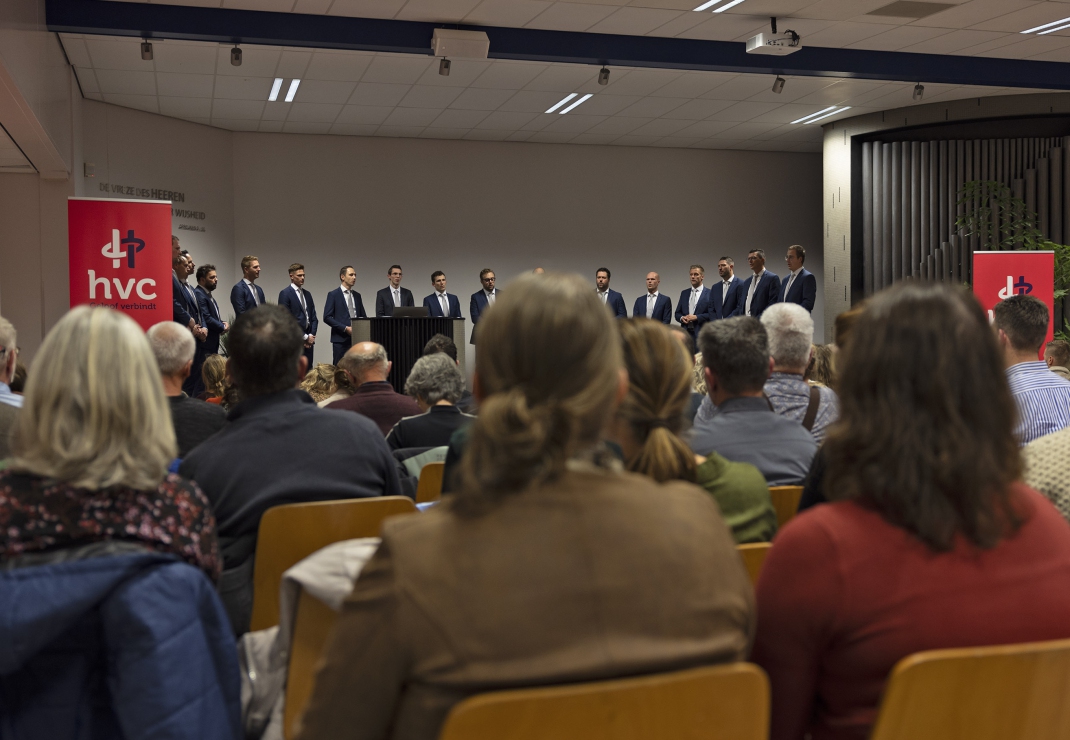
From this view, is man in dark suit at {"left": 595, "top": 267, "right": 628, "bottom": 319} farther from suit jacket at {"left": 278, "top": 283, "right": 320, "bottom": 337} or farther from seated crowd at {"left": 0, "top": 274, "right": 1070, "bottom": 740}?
seated crowd at {"left": 0, "top": 274, "right": 1070, "bottom": 740}

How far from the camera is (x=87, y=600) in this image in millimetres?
1330

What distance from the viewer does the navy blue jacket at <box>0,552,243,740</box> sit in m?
1.32

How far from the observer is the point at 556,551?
1004mm

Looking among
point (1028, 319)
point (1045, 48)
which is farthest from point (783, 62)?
point (1028, 319)

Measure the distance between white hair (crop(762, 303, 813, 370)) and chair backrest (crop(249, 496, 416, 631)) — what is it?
5.19 feet

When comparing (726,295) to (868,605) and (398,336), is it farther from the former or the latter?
(868,605)

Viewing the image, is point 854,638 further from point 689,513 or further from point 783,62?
point 783,62

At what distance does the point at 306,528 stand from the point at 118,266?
4389mm

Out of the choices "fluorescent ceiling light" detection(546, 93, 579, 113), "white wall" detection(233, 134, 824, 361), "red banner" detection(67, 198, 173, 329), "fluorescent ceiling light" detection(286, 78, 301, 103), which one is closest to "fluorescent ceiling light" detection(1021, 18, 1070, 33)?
"fluorescent ceiling light" detection(546, 93, 579, 113)

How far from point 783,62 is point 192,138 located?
6888mm

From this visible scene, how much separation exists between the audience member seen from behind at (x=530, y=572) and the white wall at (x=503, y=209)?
37.9 feet

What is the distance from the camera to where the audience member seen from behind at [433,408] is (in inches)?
134

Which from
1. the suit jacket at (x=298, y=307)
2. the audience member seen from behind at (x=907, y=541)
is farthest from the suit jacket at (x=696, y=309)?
the audience member seen from behind at (x=907, y=541)

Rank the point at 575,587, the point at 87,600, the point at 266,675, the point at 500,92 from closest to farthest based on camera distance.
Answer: the point at 575,587
the point at 87,600
the point at 266,675
the point at 500,92
